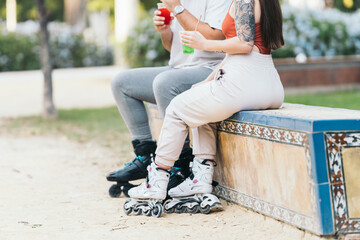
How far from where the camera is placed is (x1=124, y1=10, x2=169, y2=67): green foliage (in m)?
12.2

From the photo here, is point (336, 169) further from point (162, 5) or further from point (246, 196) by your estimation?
point (162, 5)

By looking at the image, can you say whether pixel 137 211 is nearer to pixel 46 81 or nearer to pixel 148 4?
pixel 46 81

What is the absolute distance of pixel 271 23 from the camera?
12.0 ft

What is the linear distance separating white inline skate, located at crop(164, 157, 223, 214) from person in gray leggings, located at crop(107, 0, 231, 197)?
158 mm

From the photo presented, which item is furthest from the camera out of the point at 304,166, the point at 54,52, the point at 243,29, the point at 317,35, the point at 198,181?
the point at 54,52

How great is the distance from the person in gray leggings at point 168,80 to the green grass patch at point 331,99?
5.11 metres

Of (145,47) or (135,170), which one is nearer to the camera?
(135,170)

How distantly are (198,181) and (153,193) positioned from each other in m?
0.31

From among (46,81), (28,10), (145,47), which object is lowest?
(46,81)

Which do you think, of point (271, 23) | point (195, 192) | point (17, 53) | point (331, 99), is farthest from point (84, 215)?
point (17, 53)

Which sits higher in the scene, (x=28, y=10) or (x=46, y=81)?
(x=28, y=10)

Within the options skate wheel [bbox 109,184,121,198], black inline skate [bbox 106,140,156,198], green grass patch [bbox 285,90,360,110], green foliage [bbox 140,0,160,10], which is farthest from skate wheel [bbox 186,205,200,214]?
green foliage [bbox 140,0,160,10]

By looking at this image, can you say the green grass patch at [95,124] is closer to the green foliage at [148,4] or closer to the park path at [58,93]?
the park path at [58,93]

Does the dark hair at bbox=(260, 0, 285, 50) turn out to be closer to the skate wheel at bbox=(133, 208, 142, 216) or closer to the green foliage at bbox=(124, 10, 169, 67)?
the skate wheel at bbox=(133, 208, 142, 216)
